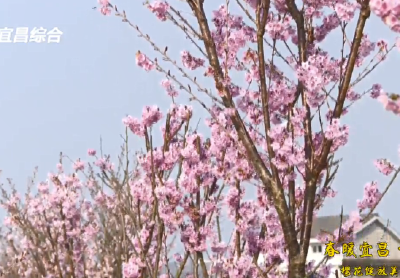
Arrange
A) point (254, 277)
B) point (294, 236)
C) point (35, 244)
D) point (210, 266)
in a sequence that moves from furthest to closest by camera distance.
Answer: point (35, 244)
point (210, 266)
point (254, 277)
point (294, 236)

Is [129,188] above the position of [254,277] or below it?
above

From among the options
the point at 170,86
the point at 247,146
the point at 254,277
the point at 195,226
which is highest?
the point at 170,86

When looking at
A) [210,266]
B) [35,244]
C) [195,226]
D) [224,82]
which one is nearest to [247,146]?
A: [224,82]

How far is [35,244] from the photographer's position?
4410 millimetres

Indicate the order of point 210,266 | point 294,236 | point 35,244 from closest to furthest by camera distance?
1. point 294,236
2. point 210,266
3. point 35,244

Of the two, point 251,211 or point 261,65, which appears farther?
point 251,211

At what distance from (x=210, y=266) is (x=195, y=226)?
308 mm

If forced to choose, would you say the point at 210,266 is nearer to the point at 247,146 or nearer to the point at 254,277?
the point at 254,277

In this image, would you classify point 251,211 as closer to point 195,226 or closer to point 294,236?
point 195,226

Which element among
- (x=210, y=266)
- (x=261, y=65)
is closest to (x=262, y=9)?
(x=261, y=65)

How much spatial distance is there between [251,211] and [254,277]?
1.30 feet

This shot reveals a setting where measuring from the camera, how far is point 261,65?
2869 mm

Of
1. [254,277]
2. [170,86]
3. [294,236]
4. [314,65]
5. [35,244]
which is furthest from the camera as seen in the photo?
[35,244]

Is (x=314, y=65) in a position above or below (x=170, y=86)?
below
